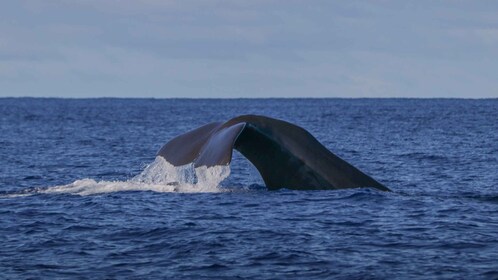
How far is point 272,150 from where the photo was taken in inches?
686

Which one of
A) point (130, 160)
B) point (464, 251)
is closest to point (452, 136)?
point (130, 160)

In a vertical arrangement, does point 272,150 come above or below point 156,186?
above

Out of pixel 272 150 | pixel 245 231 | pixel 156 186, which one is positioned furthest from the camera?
pixel 156 186

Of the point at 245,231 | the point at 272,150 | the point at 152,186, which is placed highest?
the point at 272,150

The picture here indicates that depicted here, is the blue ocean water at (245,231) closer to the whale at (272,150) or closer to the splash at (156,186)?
the splash at (156,186)

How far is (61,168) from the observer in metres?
31.7

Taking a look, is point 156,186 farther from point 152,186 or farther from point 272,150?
point 272,150

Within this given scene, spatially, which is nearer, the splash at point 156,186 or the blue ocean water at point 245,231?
the blue ocean water at point 245,231

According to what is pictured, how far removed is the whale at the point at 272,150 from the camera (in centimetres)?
1681

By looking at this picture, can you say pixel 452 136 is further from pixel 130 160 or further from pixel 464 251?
pixel 464 251

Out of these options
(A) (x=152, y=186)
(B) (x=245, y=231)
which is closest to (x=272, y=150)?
(B) (x=245, y=231)

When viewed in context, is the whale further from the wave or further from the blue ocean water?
the wave

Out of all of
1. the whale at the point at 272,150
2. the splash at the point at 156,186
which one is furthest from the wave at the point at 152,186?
the whale at the point at 272,150

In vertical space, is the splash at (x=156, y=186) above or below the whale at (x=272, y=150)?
below
